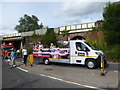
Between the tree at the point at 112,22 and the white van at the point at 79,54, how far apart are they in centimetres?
777

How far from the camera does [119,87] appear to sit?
552cm

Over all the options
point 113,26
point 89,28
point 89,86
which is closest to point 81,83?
point 89,86

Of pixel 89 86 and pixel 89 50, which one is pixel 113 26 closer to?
pixel 89 50

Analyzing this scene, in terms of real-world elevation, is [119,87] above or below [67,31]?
below

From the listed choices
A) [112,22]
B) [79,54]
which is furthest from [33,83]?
[112,22]

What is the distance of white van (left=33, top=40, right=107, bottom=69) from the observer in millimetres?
9938

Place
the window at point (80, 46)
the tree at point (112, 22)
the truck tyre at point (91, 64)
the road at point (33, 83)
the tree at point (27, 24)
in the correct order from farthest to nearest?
the tree at point (27, 24) < the tree at point (112, 22) < the window at point (80, 46) < the truck tyre at point (91, 64) < the road at point (33, 83)

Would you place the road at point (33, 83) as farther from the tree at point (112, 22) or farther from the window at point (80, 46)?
the tree at point (112, 22)

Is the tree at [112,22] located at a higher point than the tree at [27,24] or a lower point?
lower

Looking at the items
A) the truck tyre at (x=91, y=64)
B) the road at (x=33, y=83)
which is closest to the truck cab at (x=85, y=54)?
the truck tyre at (x=91, y=64)

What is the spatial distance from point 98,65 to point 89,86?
4296 mm

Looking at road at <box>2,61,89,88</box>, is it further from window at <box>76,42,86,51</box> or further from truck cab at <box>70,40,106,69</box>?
window at <box>76,42,86,51</box>

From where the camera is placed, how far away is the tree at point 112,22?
16.9 metres

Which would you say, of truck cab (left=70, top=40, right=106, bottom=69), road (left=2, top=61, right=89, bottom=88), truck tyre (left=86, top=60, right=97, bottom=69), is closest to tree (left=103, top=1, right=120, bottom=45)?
truck cab (left=70, top=40, right=106, bottom=69)
